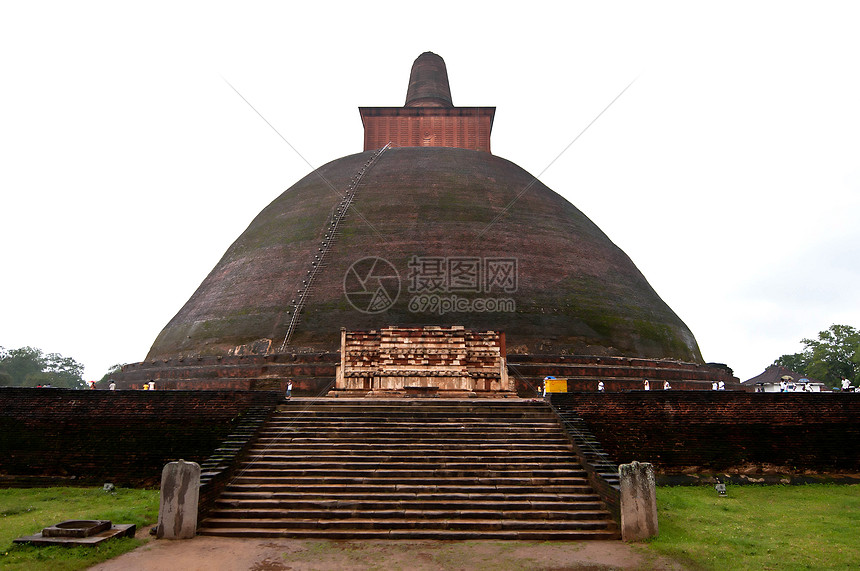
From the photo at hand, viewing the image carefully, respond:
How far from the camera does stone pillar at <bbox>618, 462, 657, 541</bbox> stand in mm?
6086

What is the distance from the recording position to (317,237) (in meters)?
15.6

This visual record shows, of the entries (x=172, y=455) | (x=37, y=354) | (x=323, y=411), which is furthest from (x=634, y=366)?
(x=37, y=354)

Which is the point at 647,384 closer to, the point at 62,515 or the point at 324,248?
the point at 324,248

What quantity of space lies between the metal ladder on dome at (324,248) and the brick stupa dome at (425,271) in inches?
1.7

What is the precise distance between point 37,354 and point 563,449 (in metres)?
60.3

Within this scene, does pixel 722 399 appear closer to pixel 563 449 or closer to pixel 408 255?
pixel 563 449

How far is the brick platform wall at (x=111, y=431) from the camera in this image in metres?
8.66

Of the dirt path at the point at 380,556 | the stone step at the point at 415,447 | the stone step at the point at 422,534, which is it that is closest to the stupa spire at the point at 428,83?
the stone step at the point at 415,447

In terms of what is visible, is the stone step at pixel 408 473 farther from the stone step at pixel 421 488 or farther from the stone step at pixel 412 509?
the stone step at pixel 412 509

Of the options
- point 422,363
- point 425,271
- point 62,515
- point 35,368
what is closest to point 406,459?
point 62,515

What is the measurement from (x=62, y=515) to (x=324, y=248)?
9.27 meters

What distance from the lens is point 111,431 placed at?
29.4ft

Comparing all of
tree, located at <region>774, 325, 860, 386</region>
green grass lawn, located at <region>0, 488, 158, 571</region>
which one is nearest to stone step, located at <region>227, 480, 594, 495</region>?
green grass lawn, located at <region>0, 488, 158, 571</region>

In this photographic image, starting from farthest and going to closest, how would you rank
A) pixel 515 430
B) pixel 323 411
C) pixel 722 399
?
pixel 722 399 < pixel 323 411 < pixel 515 430
